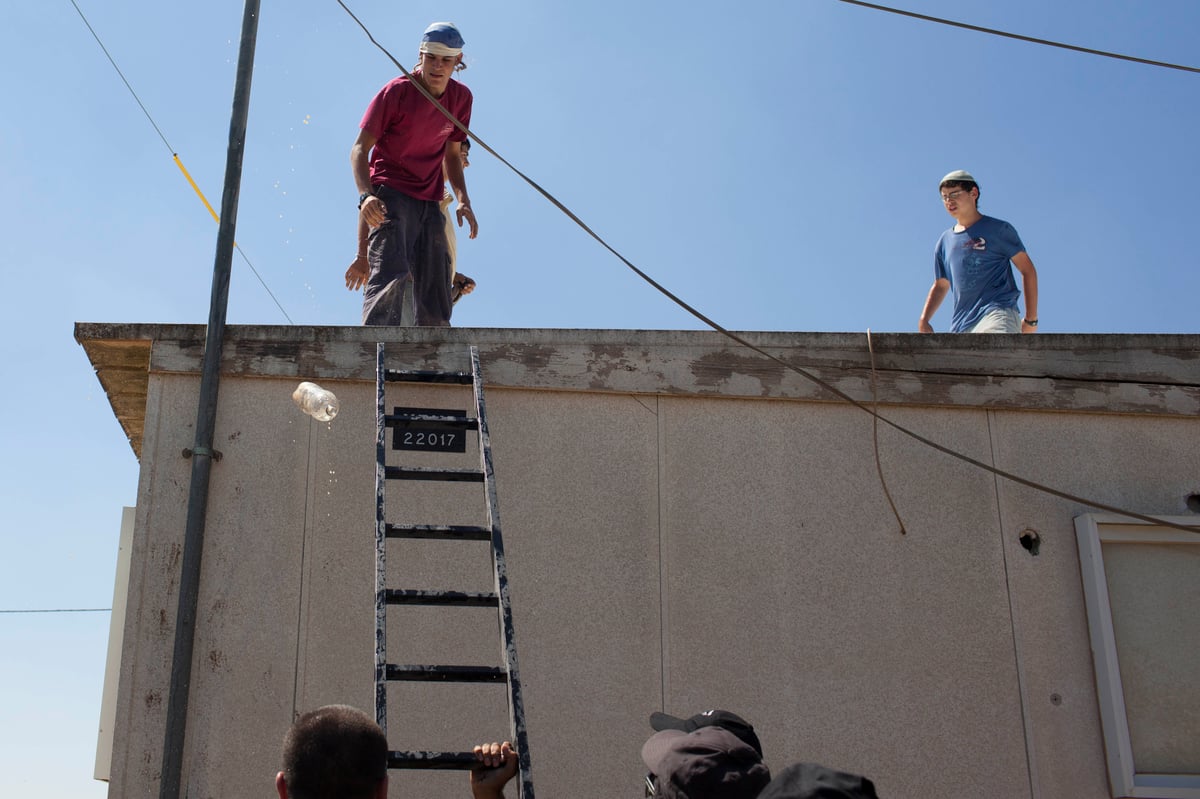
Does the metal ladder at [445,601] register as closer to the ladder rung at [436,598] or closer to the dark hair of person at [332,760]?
the ladder rung at [436,598]

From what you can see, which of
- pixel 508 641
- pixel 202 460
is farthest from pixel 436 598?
pixel 202 460

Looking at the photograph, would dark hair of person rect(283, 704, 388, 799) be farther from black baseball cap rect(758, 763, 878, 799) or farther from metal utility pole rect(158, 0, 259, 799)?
metal utility pole rect(158, 0, 259, 799)

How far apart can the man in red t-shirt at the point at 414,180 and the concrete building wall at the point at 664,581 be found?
1249 mm

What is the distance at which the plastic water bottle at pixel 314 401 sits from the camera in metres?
4.68

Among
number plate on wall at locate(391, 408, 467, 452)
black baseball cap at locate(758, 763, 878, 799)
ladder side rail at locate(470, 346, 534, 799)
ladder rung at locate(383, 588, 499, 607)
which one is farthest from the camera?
number plate on wall at locate(391, 408, 467, 452)

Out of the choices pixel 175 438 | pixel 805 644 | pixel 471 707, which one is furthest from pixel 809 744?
pixel 175 438

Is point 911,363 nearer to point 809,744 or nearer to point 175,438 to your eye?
point 809,744

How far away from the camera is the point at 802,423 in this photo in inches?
199

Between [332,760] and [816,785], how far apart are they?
0.89 meters

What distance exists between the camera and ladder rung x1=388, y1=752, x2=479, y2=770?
10.0 feet

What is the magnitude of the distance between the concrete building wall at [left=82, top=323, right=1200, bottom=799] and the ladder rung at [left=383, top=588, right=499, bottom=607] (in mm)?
1046

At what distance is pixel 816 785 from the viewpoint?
6.11 ft

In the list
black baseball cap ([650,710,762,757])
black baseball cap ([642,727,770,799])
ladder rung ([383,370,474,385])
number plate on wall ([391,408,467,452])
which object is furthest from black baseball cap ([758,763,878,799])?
number plate on wall ([391,408,467,452])

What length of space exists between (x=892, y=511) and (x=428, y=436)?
2.04 m
